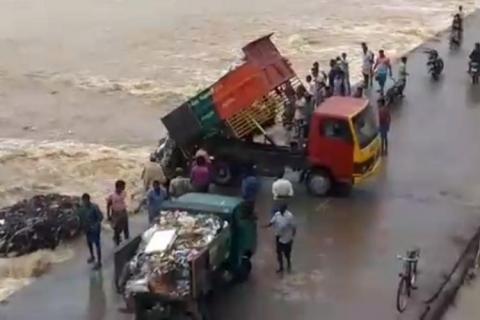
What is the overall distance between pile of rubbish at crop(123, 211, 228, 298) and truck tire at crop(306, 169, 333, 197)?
17.7ft

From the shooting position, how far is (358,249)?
66.6 feet

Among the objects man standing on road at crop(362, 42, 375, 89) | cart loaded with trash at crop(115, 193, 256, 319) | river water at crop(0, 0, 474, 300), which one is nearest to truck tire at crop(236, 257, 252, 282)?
cart loaded with trash at crop(115, 193, 256, 319)

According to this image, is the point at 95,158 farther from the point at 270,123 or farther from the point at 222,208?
the point at 222,208

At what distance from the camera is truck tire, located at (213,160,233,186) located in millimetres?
23547

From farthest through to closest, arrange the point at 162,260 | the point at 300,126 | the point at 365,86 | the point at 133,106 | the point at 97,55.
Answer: the point at 97,55
the point at 133,106
the point at 365,86
the point at 300,126
the point at 162,260

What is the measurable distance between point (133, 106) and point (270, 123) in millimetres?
10740

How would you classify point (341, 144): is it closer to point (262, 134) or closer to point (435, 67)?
point (262, 134)

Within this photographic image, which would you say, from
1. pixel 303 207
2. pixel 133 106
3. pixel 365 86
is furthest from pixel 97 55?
pixel 303 207

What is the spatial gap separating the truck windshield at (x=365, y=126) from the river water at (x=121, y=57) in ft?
20.2

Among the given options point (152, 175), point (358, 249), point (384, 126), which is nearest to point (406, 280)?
point (358, 249)

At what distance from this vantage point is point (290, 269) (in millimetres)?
19391

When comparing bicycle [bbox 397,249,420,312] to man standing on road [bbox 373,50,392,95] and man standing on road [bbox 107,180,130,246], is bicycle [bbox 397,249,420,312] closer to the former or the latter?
man standing on road [bbox 107,180,130,246]

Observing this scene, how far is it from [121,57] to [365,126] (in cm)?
2146

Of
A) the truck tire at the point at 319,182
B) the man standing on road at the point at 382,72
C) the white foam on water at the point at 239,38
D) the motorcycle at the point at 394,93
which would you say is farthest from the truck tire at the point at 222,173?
the white foam on water at the point at 239,38
